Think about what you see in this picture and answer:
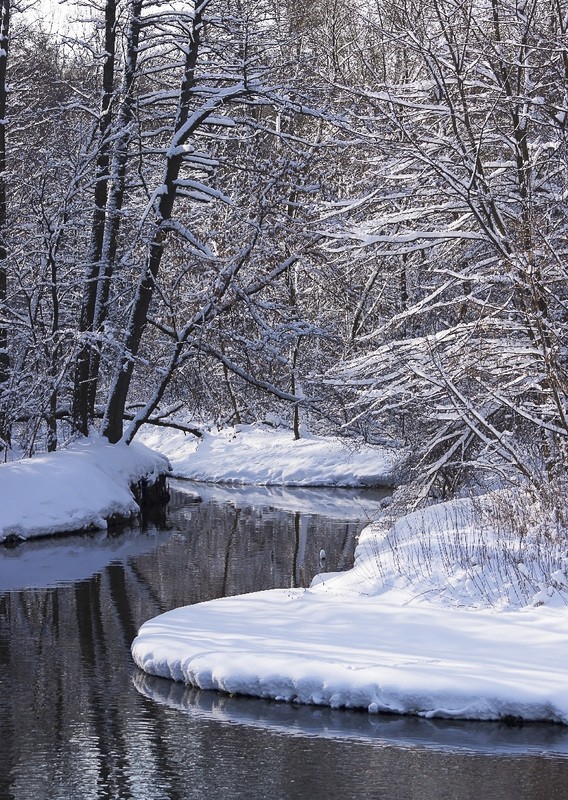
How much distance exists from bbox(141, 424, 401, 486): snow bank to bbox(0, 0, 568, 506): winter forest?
3727 mm

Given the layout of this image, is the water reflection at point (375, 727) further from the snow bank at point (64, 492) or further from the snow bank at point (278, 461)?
the snow bank at point (278, 461)

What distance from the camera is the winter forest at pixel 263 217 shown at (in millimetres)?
13984

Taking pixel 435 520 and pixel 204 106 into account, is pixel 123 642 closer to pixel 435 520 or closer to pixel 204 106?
pixel 435 520

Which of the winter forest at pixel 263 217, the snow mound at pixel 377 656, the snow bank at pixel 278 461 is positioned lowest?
the snow bank at pixel 278 461

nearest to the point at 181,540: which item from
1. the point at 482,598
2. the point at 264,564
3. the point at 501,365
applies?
the point at 264,564

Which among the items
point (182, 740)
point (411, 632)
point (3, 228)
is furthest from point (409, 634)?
point (3, 228)

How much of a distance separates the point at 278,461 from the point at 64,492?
12.7 meters

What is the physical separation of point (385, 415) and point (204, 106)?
6.82 metres

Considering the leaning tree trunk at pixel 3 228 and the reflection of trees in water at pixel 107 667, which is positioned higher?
the leaning tree trunk at pixel 3 228

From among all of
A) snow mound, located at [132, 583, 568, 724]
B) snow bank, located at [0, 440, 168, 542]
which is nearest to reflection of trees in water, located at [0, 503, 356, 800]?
snow mound, located at [132, 583, 568, 724]

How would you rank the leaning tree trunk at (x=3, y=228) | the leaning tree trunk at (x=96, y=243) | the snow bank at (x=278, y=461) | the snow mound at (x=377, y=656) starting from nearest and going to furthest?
the snow mound at (x=377, y=656) < the leaning tree trunk at (x=3, y=228) < the leaning tree trunk at (x=96, y=243) < the snow bank at (x=278, y=461)

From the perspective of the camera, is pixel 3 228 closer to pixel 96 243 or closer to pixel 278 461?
pixel 96 243

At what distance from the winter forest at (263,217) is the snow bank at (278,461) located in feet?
12.2

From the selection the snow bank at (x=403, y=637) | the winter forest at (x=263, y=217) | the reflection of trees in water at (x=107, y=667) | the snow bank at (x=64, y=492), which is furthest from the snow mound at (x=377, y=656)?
the snow bank at (x=64, y=492)
